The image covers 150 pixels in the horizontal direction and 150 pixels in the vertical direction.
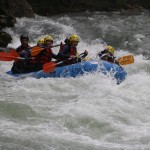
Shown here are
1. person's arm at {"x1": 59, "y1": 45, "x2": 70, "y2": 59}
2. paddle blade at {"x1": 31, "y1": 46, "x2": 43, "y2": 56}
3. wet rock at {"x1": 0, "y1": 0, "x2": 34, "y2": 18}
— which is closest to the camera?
paddle blade at {"x1": 31, "y1": 46, "x2": 43, "y2": 56}

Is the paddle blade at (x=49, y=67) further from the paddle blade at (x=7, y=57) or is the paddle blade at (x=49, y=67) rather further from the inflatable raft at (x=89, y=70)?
the paddle blade at (x=7, y=57)

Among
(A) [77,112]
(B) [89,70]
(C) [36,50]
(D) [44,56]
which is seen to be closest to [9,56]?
(C) [36,50]

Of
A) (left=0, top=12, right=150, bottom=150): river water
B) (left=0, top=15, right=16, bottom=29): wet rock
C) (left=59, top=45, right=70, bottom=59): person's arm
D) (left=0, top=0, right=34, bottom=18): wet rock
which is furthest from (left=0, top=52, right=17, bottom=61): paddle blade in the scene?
(left=0, top=0, right=34, bottom=18): wet rock

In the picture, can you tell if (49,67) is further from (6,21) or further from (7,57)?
(6,21)

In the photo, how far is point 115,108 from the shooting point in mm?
8406

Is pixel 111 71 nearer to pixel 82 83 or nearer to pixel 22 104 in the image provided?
pixel 82 83

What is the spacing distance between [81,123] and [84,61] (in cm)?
311

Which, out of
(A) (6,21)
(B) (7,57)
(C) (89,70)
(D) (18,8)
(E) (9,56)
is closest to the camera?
(C) (89,70)

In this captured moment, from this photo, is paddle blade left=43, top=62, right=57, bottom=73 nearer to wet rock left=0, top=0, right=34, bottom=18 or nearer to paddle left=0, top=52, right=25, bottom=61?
paddle left=0, top=52, right=25, bottom=61

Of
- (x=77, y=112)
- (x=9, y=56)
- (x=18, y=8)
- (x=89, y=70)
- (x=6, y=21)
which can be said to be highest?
(x=18, y=8)

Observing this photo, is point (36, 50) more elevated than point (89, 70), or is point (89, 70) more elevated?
point (36, 50)

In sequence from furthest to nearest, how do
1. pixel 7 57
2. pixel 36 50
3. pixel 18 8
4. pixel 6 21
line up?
pixel 18 8, pixel 6 21, pixel 7 57, pixel 36 50

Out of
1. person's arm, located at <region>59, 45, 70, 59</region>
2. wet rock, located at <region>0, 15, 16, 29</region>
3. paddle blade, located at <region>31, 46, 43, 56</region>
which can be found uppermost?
wet rock, located at <region>0, 15, 16, 29</region>

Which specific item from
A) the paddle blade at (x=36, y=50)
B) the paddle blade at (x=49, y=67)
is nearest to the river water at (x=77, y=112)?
the paddle blade at (x=49, y=67)
